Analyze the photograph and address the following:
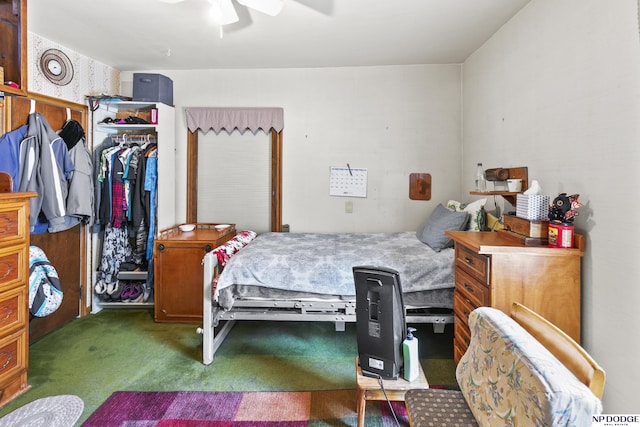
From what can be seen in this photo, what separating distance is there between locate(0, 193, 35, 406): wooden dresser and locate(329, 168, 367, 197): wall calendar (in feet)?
8.18

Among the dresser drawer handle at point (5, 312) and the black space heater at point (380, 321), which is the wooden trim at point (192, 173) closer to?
the dresser drawer handle at point (5, 312)

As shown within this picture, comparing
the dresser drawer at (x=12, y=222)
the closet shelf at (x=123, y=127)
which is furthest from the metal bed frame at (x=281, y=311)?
the closet shelf at (x=123, y=127)

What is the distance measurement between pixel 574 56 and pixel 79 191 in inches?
148

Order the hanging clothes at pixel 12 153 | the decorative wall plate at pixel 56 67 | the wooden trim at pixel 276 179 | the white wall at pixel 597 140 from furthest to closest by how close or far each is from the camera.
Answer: the wooden trim at pixel 276 179
the decorative wall plate at pixel 56 67
the hanging clothes at pixel 12 153
the white wall at pixel 597 140

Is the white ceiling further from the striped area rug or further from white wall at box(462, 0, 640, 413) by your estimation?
the striped area rug

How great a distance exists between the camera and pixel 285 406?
179cm

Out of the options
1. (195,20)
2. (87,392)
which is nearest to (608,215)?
(195,20)

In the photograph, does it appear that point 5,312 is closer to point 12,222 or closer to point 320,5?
point 12,222

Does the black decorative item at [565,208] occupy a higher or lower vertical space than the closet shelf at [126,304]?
higher

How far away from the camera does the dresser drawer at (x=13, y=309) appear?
5.75 feet

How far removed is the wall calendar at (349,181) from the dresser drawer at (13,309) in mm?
2634

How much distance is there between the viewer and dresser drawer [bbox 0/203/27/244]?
1.74 m

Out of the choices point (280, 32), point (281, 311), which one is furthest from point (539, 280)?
point (280, 32)

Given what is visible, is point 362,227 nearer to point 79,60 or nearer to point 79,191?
point 79,191
